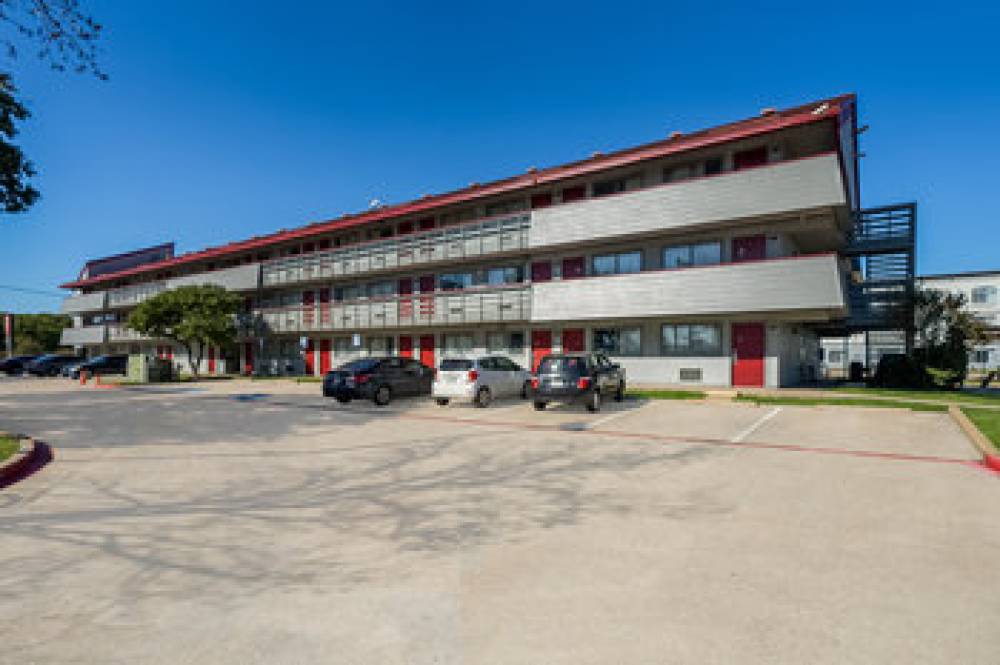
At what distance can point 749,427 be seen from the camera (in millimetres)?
11391

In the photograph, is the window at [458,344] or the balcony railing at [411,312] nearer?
the balcony railing at [411,312]

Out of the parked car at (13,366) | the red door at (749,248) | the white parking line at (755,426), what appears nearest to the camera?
the white parking line at (755,426)

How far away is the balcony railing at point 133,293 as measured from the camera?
44.2 m

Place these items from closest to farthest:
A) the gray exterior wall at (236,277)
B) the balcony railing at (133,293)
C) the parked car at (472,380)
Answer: the parked car at (472,380)
the gray exterior wall at (236,277)
the balcony railing at (133,293)

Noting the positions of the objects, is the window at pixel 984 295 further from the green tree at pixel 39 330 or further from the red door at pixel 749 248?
the green tree at pixel 39 330

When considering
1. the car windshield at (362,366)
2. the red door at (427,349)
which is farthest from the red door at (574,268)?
the car windshield at (362,366)

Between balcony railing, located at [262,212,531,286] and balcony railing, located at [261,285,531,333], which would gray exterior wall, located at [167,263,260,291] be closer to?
balcony railing, located at [262,212,531,286]

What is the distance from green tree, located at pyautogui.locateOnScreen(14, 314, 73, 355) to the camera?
69312 mm

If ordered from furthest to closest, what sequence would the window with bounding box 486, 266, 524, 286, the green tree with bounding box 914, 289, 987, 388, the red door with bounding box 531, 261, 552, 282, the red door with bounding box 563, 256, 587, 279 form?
1. the window with bounding box 486, 266, 524, 286
2. the red door with bounding box 531, 261, 552, 282
3. the red door with bounding box 563, 256, 587, 279
4. the green tree with bounding box 914, 289, 987, 388

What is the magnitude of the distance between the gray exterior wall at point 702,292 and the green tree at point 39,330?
265 feet

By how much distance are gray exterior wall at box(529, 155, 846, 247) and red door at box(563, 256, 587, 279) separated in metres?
1.47

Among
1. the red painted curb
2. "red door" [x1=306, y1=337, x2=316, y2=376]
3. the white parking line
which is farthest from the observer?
"red door" [x1=306, y1=337, x2=316, y2=376]

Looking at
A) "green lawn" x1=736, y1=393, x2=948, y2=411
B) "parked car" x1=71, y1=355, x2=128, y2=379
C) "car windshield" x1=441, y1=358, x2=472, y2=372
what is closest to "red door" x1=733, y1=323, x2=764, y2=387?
"green lawn" x1=736, y1=393, x2=948, y2=411

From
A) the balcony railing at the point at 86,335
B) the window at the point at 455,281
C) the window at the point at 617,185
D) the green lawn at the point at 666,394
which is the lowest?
the green lawn at the point at 666,394
